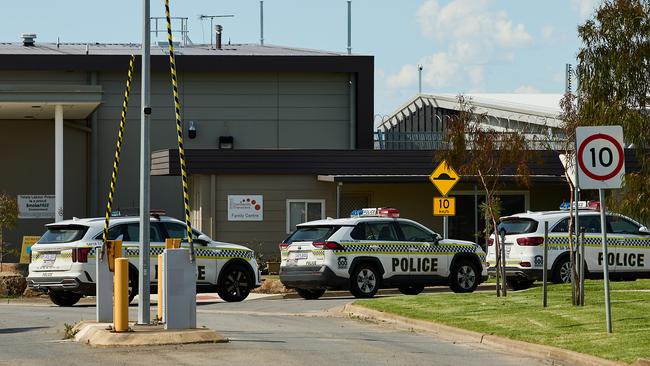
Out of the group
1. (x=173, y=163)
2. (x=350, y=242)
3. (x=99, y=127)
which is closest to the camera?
(x=350, y=242)

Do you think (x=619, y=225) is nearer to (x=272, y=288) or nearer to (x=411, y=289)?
(x=411, y=289)

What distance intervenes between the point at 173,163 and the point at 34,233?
27.8 feet

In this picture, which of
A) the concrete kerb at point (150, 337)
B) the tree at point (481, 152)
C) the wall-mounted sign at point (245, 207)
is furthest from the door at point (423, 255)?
the concrete kerb at point (150, 337)

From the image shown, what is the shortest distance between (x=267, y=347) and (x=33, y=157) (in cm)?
2753

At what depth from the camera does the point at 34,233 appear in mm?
41562

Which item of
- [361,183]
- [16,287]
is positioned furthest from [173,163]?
[16,287]

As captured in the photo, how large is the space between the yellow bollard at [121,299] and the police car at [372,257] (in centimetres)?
930

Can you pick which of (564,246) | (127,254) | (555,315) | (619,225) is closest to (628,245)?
(619,225)

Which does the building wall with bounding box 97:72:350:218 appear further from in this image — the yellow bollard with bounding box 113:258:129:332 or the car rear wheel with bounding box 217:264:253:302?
the yellow bollard with bounding box 113:258:129:332

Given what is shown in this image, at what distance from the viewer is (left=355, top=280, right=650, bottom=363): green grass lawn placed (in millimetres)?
15523

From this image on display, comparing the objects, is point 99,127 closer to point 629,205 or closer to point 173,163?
point 173,163

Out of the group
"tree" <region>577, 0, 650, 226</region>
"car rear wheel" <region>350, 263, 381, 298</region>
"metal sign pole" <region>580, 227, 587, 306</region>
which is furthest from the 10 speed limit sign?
"car rear wheel" <region>350, 263, 381, 298</region>

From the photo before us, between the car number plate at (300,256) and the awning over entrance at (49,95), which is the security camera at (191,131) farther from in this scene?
the car number plate at (300,256)

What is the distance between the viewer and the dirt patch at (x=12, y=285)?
2891 centimetres
